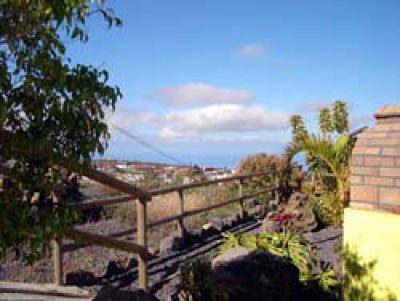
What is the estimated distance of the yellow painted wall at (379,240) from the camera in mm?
5176

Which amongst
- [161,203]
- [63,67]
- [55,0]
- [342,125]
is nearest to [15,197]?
[63,67]

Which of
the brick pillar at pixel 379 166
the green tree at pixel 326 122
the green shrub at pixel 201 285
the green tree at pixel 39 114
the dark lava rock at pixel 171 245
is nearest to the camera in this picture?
the green tree at pixel 39 114

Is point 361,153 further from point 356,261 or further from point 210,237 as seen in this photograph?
point 210,237

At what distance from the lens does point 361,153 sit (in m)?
5.49

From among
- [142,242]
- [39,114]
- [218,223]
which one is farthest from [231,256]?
[218,223]

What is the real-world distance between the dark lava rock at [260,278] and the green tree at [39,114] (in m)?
3.44

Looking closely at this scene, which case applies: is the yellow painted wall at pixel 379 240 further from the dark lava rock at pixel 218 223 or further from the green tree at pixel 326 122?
the green tree at pixel 326 122

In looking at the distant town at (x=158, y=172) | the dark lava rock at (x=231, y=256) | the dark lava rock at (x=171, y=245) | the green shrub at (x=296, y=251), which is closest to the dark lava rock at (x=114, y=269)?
the green shrub at (x=296, y=251)

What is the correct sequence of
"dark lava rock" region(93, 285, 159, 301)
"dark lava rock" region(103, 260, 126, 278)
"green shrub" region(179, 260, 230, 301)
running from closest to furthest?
"dark lava rock" region(93, 285, 159, 301)
"green shrub" region(179, 260, 230, 301)
"dark lava rock" region(103, 260, 126, 278)

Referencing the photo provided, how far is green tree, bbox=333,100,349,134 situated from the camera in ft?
48.9

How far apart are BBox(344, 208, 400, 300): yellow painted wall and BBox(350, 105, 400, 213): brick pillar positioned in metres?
0.09

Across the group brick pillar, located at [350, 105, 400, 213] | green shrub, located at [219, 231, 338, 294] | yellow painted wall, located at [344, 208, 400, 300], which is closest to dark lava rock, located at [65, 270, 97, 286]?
green shrub, located at [219, 231, 338, 294]

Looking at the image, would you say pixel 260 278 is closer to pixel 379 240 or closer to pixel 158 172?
pixel 379 240

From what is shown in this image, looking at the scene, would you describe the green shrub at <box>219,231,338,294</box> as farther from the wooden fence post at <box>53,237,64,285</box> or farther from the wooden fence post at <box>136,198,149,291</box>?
the wooden fence post at <box>53,237,64,285</box>
